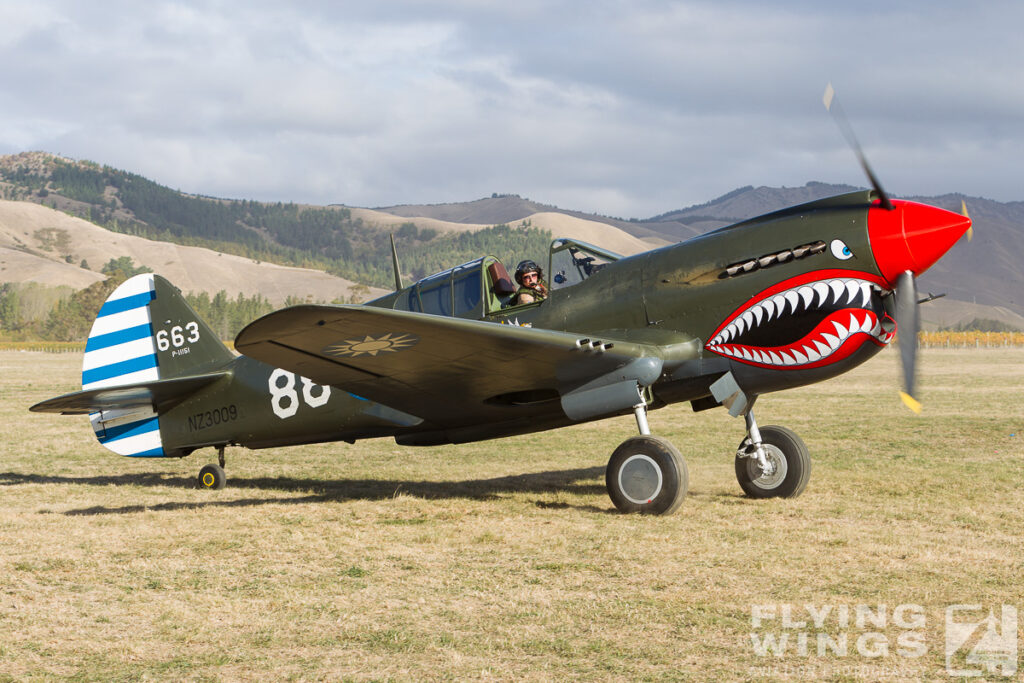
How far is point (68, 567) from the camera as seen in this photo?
5516 mm

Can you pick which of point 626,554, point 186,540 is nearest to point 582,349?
point 626,554

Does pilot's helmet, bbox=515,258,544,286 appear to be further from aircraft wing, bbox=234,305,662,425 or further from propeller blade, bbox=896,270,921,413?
propeller blade, bbox=896,270,921,413

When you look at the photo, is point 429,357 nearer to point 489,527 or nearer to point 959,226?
point 489,527

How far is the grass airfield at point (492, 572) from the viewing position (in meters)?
3.70

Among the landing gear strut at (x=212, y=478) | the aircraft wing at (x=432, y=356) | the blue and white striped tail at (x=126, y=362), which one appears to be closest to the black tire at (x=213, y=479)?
the landing gear strut at (x=212, y=478)

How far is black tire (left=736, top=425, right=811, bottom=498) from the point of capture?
7766 millimetres

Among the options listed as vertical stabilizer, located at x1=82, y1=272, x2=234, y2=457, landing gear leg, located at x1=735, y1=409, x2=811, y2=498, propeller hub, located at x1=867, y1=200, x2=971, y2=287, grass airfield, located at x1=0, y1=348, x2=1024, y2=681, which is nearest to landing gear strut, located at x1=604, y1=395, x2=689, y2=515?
grass airfield, located at x1=0, y1=348, x2=1024, y2=681

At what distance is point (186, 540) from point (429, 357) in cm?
223

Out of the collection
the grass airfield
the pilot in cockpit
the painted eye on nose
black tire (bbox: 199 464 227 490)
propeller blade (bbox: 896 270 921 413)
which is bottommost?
the grass airfield

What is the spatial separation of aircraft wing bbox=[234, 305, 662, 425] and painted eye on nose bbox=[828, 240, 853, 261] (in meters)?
1.57

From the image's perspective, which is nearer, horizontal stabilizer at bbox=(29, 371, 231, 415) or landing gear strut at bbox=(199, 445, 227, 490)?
horizontal stabilizer at bbox=(29, 371, 231, 415)

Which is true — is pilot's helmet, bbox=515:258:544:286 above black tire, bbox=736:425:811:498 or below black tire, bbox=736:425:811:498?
above

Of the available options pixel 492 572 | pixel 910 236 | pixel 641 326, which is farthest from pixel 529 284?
pixel 492 572

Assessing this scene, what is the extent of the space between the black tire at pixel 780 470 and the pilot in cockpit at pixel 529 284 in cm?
237
